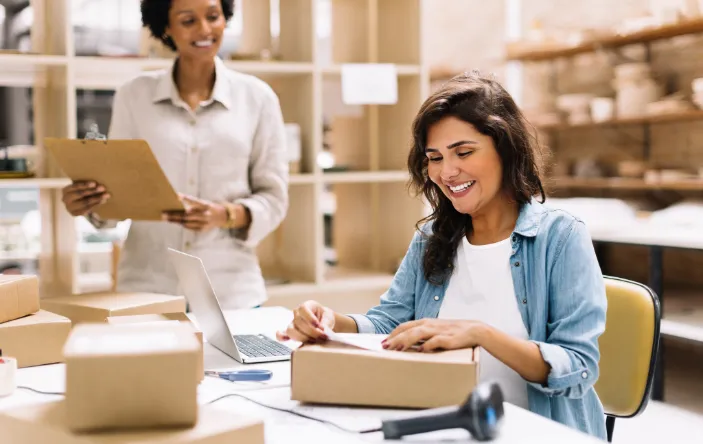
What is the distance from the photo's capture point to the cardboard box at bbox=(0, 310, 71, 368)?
1597 millimetres

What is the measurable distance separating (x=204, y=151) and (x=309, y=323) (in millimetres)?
1026

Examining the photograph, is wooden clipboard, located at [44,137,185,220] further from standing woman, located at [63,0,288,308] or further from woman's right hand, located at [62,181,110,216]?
standing woman, located at [63,0,288,308]

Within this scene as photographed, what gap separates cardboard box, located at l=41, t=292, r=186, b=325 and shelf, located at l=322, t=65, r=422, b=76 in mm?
1542

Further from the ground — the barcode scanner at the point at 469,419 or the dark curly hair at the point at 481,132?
the dark curly hair at the point at 481,132

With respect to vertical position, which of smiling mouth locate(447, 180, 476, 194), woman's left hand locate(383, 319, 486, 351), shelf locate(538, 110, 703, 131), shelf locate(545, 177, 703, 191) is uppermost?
shelf locate(538, 110, 703, 131)

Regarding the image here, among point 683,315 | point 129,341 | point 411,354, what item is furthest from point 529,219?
point 683,315

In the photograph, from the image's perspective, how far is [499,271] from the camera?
5.29 ft

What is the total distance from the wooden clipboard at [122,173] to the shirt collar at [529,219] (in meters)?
0.85

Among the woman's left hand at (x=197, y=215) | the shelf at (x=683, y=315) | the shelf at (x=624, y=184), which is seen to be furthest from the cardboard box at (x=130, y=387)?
the shelf at (x=624, y=184)

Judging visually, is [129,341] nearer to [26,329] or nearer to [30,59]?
[26,329]

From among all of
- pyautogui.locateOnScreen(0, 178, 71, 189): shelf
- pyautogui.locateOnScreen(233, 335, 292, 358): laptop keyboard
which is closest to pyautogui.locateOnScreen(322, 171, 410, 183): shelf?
pyautogui.locateOnScreen(0, 178, 71, 189): shelf

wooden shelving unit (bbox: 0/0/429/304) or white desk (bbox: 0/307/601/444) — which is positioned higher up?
wooden shelving unit (bbox: 0/0/429/304)

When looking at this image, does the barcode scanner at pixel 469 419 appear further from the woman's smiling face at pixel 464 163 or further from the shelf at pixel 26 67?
the shelf at pixel 26 67

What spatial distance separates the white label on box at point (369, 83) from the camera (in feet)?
10.3
